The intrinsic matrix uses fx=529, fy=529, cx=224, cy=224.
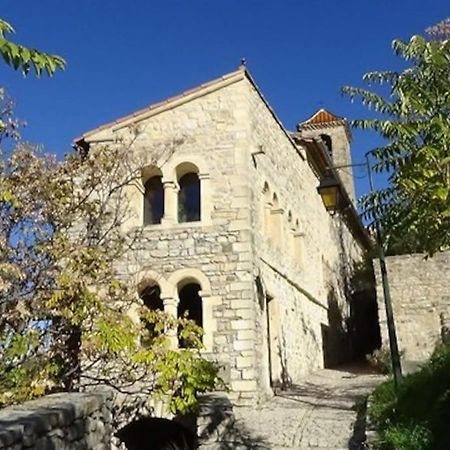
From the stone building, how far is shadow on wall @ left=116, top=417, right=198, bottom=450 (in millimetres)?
1172

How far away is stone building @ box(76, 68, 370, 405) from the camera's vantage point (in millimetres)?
9945

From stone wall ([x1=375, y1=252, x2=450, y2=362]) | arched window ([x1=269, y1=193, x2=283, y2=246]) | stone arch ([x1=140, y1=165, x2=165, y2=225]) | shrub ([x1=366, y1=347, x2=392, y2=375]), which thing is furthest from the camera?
stone wall ([x1=375, y1=252, x2=450, y2=362])

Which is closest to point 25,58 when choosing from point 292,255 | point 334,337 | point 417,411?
point 417,411

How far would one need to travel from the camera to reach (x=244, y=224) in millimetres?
10344

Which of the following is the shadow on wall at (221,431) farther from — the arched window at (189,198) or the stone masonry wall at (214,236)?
the arched window at (189,198)

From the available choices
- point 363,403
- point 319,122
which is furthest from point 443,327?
point 319,122

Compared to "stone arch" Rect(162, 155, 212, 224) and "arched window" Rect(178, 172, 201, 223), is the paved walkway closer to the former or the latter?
"stone arch" Rect(162, 155, 212, 224)

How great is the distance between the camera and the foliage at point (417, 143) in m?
5.93

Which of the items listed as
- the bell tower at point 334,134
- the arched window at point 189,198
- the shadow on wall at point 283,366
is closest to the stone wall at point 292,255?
the shadow on wall at point 283,366

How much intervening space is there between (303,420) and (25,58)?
24.9 ft

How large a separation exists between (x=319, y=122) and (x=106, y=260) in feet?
88.1

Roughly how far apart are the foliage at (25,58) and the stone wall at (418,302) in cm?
1354

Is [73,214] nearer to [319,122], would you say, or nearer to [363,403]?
[363,403]

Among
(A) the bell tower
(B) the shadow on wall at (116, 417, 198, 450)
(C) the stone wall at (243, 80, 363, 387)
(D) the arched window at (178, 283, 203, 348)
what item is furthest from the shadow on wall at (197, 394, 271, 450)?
(A) the bell tower
